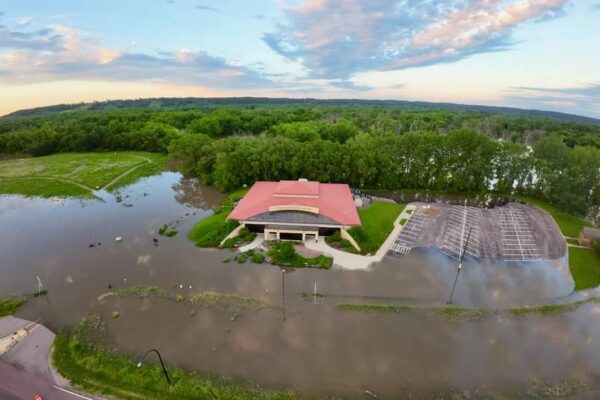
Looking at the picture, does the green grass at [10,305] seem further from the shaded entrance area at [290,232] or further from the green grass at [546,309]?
the green grass at [546,309]

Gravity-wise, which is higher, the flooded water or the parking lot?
the parking lot

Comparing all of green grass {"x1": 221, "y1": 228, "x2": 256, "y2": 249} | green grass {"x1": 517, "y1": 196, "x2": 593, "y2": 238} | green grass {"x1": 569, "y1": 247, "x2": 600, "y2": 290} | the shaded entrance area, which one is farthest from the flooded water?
green grass {"x1": 517, "y1": 196, "x2": 593, "y2": 238}

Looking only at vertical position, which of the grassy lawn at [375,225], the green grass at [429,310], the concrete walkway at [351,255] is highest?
the grassy lawn at [375,225]

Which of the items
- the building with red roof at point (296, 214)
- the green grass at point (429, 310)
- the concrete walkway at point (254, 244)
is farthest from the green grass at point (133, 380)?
the building with red roof at point (296, 214)

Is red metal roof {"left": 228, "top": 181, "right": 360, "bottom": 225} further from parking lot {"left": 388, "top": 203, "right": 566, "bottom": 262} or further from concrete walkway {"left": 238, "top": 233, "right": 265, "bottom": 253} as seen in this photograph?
parking lot {"left": 388, "top": 203, "right": 566, "bottom": 262}

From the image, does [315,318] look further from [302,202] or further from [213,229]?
[213,229]

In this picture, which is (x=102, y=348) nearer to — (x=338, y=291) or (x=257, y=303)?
(x=257, y=303)
